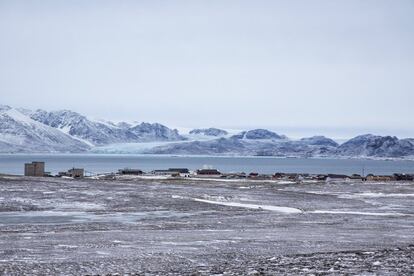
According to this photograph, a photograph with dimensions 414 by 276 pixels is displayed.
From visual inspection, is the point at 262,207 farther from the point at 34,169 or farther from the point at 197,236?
the point at 34,169

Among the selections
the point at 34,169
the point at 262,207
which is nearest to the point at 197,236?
the point at 262,207

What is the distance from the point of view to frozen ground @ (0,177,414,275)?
57.4 feet

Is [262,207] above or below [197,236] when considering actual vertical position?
above

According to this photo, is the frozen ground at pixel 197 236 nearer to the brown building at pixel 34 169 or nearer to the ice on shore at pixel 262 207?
the ice on shore at pixel 262 207

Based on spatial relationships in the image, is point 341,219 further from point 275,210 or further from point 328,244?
point 328,244

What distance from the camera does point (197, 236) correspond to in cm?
2548

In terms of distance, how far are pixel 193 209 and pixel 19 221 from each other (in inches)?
494

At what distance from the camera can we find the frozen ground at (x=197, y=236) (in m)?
17.5

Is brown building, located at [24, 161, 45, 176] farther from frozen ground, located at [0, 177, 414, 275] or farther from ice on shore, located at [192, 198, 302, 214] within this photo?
ice on shore, located at [192, 198, 302, 214]

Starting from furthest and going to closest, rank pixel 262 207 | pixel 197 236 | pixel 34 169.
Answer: pixel 34 169, pixel 262 207, pixel 197 236

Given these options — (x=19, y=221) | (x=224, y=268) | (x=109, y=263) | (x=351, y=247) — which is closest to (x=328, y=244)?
(x=351, y=247)

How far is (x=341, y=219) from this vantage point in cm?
3425

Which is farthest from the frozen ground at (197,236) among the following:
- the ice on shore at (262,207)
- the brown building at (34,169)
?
the brown building at (34,169)

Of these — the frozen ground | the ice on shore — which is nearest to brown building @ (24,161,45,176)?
the frozen ground
